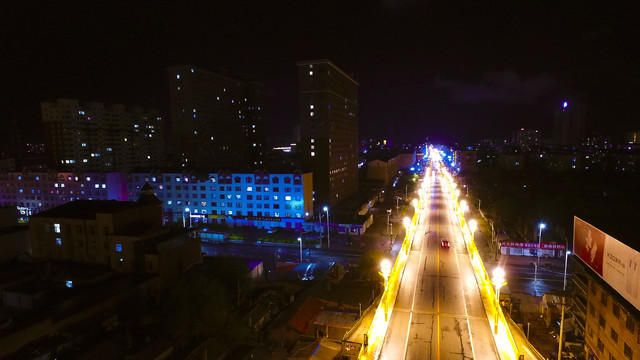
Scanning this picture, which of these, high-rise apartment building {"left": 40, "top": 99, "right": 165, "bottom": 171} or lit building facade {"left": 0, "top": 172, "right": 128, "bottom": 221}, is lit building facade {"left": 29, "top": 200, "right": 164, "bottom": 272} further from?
high-rise apartment building {"left": 40, "top": 99, "right": 165, "bottom": 171}

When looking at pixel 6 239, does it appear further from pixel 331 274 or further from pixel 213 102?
pixel 213 102

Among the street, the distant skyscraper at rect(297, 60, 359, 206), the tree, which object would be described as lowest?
the tree

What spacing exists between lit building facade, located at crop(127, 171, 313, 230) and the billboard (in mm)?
36906

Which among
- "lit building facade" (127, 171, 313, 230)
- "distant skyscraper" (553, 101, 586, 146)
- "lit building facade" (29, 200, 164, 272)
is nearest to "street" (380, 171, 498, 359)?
"lit building facade" (127, 171, 313, 230)

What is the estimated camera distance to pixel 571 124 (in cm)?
16862

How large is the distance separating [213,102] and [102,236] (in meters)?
52.3

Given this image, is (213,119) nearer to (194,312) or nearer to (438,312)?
(194,312)

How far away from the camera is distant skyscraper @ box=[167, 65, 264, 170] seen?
253 feet

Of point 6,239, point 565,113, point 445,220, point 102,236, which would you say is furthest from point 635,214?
point 565,113

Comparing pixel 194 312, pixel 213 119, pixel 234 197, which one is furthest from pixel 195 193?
pixel 194 312

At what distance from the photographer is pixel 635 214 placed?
153 feet

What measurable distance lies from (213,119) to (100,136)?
27315 millimetres

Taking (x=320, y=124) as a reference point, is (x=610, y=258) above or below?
below

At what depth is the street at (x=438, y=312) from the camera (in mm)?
17609
